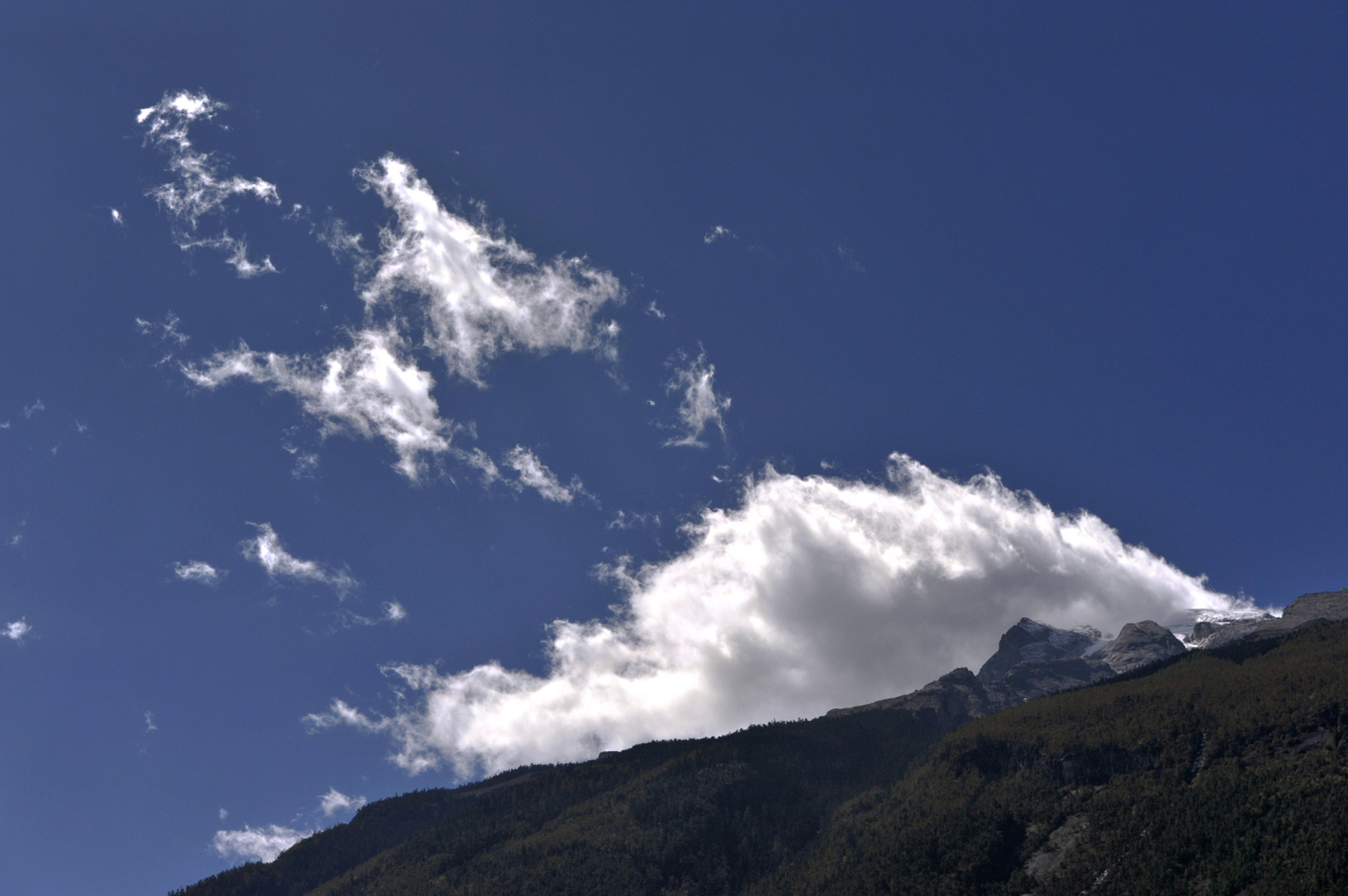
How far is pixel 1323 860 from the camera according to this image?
148500 millimetres

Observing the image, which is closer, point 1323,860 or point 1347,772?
point 1323,860

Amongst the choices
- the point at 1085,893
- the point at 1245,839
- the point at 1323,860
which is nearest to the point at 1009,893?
the point at 1085,893

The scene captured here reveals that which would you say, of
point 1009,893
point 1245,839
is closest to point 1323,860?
point 1245,839

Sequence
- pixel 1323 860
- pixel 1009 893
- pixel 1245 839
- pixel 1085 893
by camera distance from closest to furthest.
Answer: pixel 1323 860
pixel 1245 839
pixel 1085 893
pixel 1009 893

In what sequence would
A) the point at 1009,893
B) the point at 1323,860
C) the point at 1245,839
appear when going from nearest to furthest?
the point at 1323,860, the point at 1245,839, the point at 1009,893

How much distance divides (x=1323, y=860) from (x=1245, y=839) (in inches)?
742

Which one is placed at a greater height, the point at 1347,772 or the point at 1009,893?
the point at 1347,772

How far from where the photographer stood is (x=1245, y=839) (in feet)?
547

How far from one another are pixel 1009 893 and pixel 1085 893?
22738mm

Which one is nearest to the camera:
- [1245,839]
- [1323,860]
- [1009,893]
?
[1323,860]

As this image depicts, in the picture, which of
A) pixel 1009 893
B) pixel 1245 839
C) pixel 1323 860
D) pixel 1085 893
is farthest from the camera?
pixel 1009 893

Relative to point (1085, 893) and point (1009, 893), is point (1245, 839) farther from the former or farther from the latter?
point (1009, 893)

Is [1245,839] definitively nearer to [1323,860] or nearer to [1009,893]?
[1323,860]

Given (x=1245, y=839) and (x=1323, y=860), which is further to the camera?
(x=1245, y=839)
